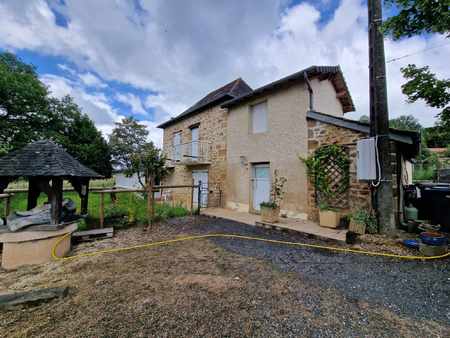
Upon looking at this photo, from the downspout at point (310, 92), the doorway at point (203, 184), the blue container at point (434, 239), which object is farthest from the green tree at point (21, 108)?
the blue container at point (434, 239)

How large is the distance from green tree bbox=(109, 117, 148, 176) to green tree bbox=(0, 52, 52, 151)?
9903 millimetres

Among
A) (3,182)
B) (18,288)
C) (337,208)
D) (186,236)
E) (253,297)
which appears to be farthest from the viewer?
(337,208)

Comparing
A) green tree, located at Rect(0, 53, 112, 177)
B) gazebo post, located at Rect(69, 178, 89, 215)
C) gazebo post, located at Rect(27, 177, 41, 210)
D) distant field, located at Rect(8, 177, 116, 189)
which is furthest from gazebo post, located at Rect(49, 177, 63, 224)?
green tree, located at Rect(0, 53, 112, 177)

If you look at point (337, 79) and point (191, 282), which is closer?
point (191, 282)

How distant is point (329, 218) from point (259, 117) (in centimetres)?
479

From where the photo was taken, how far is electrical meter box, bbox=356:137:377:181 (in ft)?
14.9

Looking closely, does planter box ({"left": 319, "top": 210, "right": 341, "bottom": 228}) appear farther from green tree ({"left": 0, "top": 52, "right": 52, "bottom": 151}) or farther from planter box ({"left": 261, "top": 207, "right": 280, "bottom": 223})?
green tree ({"left": 0, "top": 52, "right": 52, "bottom": 151})

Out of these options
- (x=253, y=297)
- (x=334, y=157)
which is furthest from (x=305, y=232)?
(x=253, y=297)

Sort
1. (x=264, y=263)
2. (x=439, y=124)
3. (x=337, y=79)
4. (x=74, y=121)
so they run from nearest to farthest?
1. (x=264, y=263)
2. (x=439, y=124)
3. (x=337, y=79)
4. (x=74, y=121)

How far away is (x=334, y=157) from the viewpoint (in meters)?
5.76

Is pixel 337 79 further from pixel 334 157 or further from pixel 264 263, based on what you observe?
pixel 264 263

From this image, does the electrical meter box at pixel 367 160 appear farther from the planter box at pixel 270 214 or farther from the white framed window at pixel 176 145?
the white framed window at pixel 176 145

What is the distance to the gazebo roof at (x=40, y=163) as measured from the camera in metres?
3.64

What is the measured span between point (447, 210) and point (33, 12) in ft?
48.8
